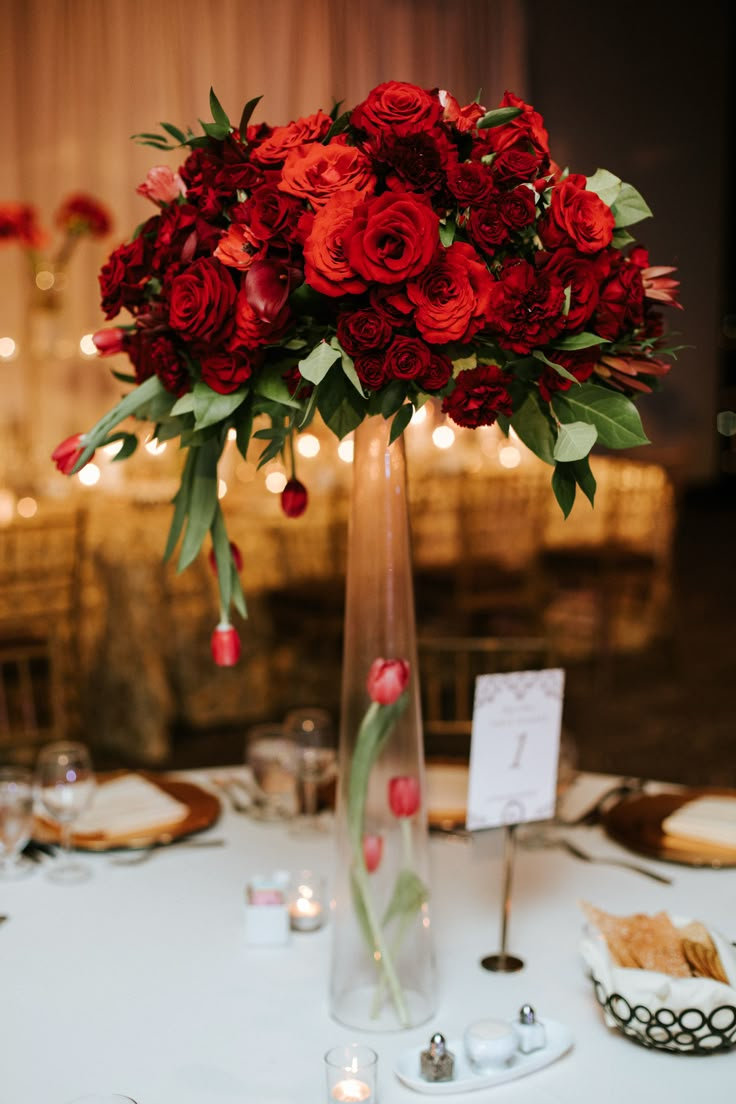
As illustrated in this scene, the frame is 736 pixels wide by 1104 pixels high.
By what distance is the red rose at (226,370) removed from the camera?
3.37ft

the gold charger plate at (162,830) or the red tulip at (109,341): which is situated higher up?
the red tulip at (109,341)

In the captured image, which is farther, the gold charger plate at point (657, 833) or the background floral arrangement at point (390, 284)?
the gold charger plate at point (657, 833)

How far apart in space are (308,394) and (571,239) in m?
0.26

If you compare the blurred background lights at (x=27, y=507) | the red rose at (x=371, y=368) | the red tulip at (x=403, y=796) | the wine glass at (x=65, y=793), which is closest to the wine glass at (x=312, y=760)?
the wine glass at (x=65, y=793)

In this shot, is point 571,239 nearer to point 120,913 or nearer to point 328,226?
point 328,226

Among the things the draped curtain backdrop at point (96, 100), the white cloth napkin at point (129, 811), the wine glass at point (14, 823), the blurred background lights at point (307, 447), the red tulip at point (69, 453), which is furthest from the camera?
the draped curtain backdrop at point (96, 100)

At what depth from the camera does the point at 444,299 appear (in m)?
0.98

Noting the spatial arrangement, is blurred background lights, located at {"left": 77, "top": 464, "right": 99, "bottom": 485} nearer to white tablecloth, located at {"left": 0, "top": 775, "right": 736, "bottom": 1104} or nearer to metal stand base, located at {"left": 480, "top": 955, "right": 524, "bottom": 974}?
white tablecloth, located at {"left": 0, "top": 775, "right": 736, "bottom": 1104}

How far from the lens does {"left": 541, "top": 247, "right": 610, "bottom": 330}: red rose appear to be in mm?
1012

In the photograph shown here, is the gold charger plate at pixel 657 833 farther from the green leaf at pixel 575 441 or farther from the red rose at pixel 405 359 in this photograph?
the red rose at pixel 405 359

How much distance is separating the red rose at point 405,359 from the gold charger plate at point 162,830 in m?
0.81

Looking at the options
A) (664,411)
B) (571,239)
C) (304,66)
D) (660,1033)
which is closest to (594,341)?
(571,239)

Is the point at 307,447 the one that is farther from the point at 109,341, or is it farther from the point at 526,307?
the point at 526,307

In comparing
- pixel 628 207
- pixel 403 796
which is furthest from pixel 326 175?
pixel 403 796
